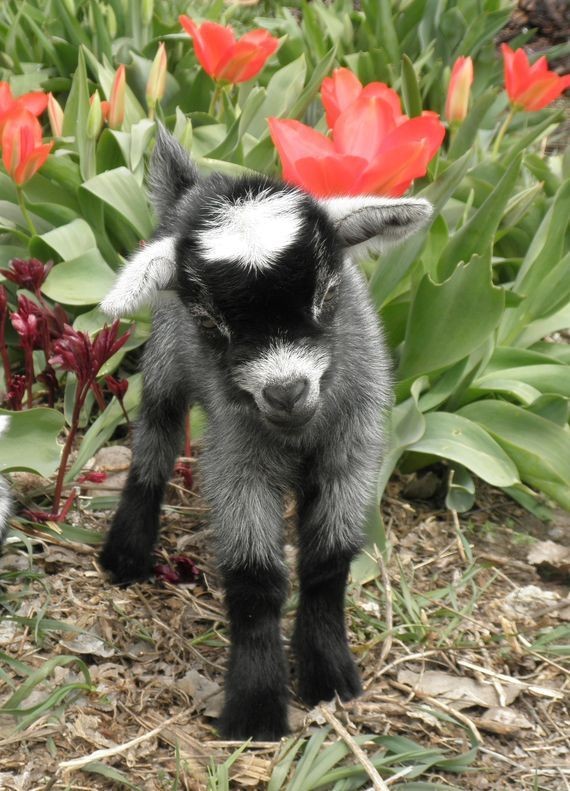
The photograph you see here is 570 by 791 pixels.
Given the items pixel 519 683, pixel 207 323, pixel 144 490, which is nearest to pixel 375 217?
pixel 207 323

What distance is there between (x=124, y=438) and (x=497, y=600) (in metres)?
1.40

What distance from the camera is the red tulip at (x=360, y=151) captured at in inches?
103

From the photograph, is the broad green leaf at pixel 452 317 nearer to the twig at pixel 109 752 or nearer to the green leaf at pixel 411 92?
the green leaf at pixel 411 92

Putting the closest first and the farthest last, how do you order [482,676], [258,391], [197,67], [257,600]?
[258,391], [257,600], [482,676], [197,67]

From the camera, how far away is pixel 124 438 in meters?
3.66

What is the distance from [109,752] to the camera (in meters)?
2.27

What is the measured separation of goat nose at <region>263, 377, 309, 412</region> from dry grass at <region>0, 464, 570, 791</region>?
77 centimetres

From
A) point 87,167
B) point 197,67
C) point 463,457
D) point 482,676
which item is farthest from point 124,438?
point 197,67

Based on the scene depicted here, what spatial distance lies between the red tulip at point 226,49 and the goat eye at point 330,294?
4.87ft

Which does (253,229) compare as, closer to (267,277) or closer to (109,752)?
(267,277)

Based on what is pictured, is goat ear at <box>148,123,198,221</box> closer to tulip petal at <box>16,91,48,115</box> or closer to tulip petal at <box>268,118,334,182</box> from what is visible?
tulip petal at <box>268,118,334,182</box>

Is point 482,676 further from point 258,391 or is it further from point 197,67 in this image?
point 197,67

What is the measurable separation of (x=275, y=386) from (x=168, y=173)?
3.34 feet

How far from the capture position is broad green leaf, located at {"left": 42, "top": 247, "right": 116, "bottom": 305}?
134 inches
